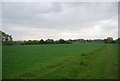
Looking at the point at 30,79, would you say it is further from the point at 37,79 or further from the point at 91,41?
the point at 91,41

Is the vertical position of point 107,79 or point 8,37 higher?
point 8,37

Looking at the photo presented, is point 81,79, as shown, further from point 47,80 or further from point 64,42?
point 64,42

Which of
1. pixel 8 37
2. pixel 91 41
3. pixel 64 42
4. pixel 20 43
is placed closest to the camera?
pixel 8 37

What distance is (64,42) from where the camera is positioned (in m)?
120

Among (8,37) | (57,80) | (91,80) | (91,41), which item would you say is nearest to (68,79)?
(57,80)

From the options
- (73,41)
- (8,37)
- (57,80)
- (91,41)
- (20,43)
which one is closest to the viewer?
(57,80)

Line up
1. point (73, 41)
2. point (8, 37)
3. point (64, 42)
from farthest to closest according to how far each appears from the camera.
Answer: point (73, 41)
point (64, 42)
point (8, 37)

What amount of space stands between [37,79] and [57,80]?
121 centimetres

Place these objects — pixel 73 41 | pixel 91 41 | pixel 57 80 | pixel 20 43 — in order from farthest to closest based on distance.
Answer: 1. pixel 91 41
2. pixel 73 41
3. pixel 20 43
4. pixel 57 80

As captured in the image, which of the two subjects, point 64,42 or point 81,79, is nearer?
point 81,79

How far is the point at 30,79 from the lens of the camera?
920 centimetres

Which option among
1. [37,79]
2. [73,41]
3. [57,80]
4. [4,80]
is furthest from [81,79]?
[73,41]

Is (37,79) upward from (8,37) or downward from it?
downward

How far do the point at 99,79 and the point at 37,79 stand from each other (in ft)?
11.6
